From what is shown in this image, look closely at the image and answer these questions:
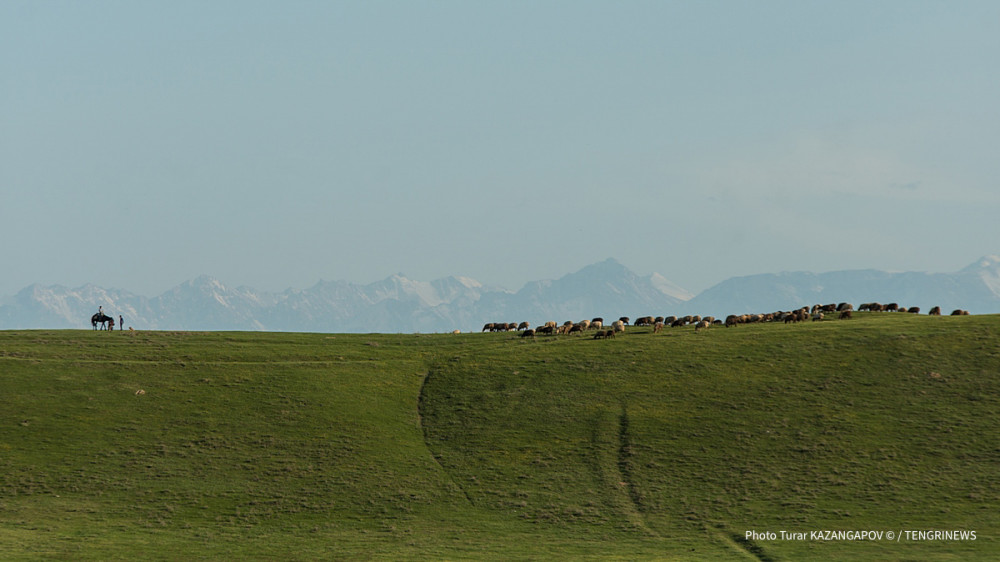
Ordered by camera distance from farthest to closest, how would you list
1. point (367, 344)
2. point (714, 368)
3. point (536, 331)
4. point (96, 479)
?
1. point (536, 331)
2. point (367, 344)
3. point (714, 368)
4. point (96, 479)

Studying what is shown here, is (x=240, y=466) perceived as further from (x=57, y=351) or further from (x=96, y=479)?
(x=57, y=351)

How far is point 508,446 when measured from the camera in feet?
197

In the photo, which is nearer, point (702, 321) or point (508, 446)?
point (508, 446)

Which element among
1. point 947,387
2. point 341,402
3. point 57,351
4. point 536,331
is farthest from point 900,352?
point 57,351

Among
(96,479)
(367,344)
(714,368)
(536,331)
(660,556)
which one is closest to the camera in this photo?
(660,556)

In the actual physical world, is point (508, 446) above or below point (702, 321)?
below

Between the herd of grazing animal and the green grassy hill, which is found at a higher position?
the herd of grazing animal

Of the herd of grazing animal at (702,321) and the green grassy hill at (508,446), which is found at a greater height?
the herd of grazing animal at (702,321)

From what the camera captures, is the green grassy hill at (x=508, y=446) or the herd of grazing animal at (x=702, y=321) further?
the herd of grazing animal at (x=702, y=321)

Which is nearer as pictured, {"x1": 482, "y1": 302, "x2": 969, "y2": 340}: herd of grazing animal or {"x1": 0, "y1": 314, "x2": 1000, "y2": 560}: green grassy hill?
{"x1": 0, "y1": 314, "x2": 1000, "y2": 560}: green grassy hill

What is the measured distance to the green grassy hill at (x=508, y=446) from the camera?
47.8 m

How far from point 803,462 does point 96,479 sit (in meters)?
41.8

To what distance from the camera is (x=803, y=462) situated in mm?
56250

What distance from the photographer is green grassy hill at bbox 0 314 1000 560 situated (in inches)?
1882
